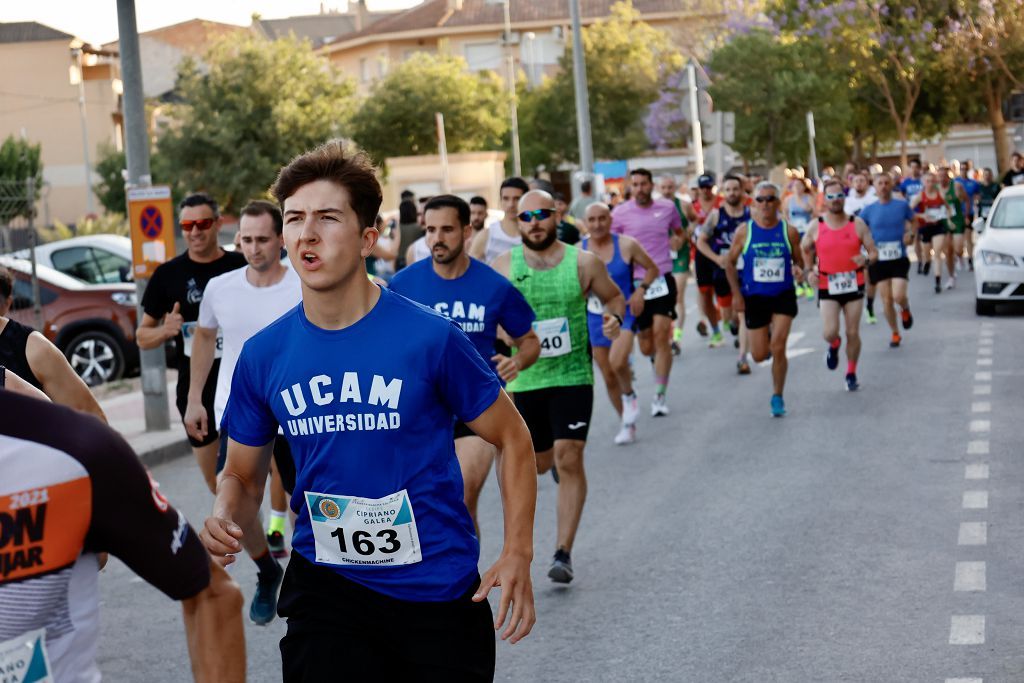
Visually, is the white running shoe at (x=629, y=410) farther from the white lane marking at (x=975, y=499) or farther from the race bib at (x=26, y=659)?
the race bib at (x=26, y=659)

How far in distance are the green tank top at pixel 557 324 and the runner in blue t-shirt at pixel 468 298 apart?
889 millimetres

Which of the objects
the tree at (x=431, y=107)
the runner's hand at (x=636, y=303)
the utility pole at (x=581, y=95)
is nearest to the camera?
the runner's hand at (x=636, y=303)

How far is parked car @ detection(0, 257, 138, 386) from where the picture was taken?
19.4 meters

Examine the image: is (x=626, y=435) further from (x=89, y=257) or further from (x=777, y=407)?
(x=89, y=257)

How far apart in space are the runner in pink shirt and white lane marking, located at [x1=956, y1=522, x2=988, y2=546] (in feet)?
18.4

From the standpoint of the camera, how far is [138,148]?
14.4 metres

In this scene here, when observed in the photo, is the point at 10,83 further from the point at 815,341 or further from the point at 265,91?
the point at 815,341

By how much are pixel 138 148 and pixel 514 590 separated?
11157 mm

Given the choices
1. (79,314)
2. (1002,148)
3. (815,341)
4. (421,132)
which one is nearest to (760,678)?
(815,341)

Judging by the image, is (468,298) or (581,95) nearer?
(468,298)

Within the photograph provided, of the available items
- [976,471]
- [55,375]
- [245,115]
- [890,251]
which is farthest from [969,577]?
[245,115]

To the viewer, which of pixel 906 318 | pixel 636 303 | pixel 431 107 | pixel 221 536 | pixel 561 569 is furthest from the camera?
pixel 431 107

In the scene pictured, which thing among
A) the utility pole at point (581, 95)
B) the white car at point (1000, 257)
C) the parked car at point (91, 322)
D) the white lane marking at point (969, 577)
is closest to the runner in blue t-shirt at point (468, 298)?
the white lane marking at point (969, 577)

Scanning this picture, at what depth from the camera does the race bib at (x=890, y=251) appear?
18.5 metres
